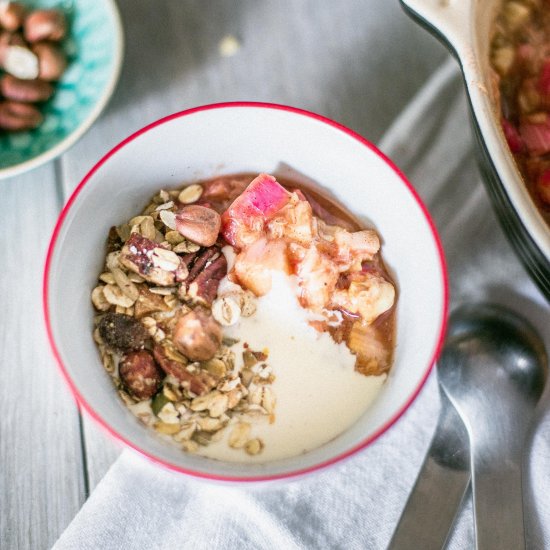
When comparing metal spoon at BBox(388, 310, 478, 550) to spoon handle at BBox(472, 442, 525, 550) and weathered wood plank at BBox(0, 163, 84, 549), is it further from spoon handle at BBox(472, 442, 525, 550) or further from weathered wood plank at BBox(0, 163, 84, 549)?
weathered wood plank at BBox(0, 163, 84, 549)

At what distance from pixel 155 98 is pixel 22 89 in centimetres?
12

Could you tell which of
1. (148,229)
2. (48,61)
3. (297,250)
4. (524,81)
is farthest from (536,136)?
(48,61)

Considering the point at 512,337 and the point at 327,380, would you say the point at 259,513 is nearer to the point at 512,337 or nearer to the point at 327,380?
the point at 327,380

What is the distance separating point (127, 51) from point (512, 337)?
0.45 metres

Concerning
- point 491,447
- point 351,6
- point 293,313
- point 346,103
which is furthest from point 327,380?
point 351,6

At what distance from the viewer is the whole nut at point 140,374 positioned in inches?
20.3

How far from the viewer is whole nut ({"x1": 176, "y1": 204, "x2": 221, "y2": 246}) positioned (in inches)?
21.3

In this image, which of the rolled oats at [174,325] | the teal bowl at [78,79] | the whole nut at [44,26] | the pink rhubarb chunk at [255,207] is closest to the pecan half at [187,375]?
the rolled oats at [174,325]

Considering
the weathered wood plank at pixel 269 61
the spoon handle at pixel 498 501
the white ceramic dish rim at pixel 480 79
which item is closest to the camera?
the white ceramic dish rim at pixel 480 79

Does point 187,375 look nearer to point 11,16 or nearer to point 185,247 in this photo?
point 185,247

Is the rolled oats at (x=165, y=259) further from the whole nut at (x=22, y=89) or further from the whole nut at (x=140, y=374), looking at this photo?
the whole nut at (x=22, y=89)

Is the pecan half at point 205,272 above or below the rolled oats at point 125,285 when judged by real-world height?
above

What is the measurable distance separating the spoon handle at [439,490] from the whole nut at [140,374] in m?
0.23

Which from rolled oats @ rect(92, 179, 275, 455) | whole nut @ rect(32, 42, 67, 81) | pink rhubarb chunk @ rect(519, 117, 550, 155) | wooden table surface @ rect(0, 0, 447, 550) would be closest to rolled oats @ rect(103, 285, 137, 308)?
rolled oats @ rect(92, 179, 275, 455)
